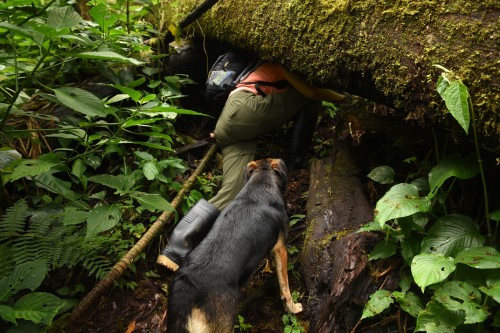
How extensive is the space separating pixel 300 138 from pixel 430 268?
3010 millimetres

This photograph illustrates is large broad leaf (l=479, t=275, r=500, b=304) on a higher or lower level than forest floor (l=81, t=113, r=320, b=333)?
higher

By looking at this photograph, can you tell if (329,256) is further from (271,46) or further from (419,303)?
(271,46)

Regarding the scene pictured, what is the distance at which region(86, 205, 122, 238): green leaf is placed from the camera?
258 centimetres

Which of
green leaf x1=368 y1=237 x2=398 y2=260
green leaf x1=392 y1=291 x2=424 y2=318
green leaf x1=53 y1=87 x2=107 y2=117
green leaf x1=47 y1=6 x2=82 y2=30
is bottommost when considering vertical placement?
green leaf x1=392 y1=291 x2=424 y2=318

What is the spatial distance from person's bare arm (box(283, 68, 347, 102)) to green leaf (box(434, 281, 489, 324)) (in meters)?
2.74

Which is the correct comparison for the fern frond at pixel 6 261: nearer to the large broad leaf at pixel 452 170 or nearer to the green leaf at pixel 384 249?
the green leaf at pixel 384 249

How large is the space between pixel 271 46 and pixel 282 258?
2.32 metres

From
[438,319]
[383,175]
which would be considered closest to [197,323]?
[438,319]

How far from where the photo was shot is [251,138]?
15.8 feet

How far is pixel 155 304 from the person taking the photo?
3705 mm

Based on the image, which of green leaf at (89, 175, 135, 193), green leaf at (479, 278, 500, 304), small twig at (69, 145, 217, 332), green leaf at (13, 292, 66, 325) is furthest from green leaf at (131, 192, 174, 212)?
green leaf at (479, 278, 500, 304)

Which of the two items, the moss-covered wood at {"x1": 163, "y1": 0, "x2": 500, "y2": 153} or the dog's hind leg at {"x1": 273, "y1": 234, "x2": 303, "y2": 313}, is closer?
the moss-covered wood at {"x1": 163, "y1": 0, "x2": 500, "y2": 153}

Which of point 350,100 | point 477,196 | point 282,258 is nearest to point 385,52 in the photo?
point 477,196

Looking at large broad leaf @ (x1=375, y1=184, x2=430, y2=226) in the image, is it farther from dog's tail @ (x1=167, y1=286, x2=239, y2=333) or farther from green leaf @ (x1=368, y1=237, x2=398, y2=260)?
dog's tail @ (x1=167, y1=286, x2=239, y2=333)
